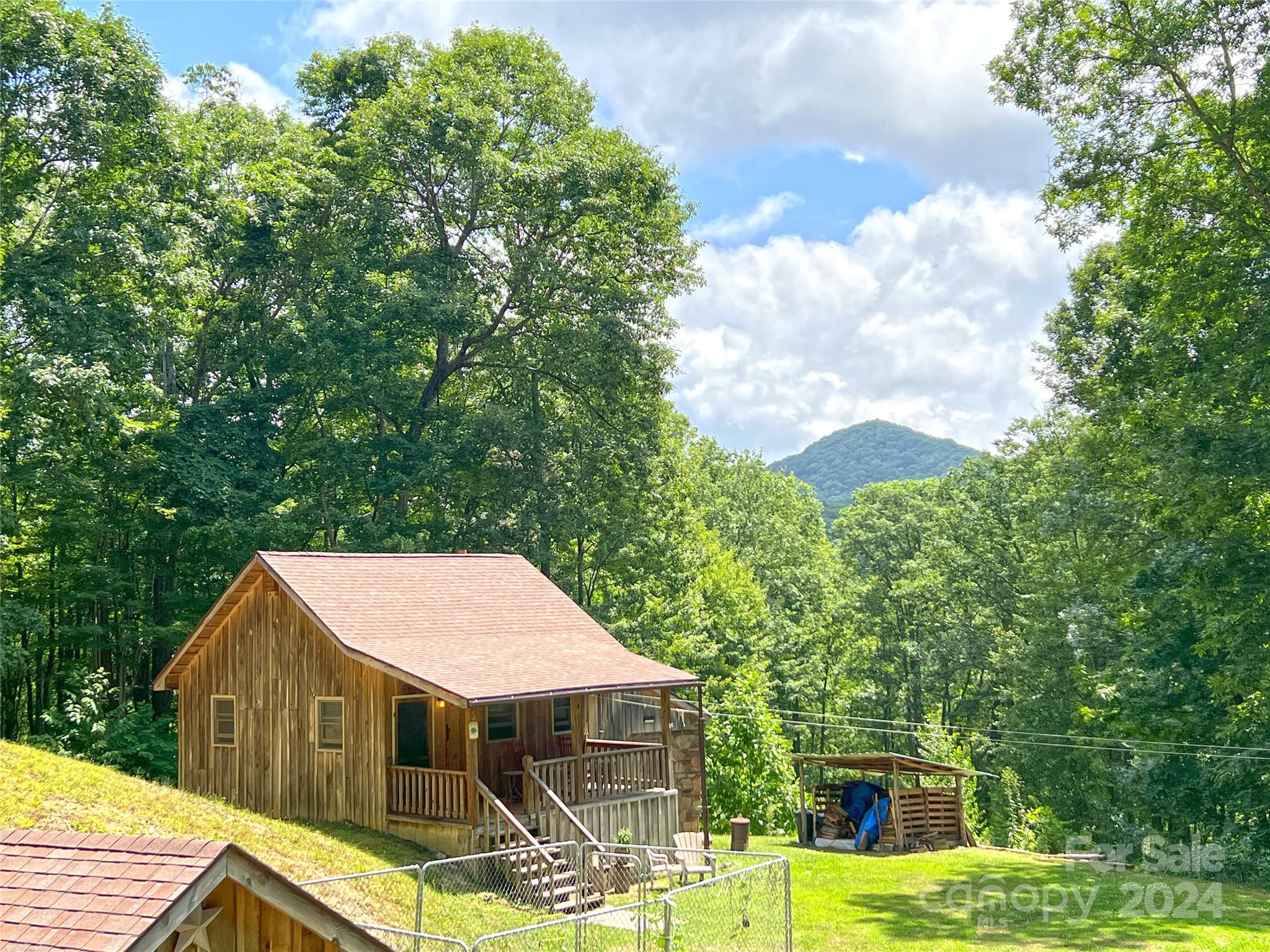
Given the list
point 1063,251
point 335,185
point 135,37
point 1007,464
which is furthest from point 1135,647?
point 135,37

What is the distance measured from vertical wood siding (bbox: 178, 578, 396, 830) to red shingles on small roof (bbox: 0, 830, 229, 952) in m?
12.8

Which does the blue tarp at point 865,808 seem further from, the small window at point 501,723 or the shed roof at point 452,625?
the small window at point 501,723

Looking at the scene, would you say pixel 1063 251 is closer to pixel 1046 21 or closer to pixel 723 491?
pixel 1046 21

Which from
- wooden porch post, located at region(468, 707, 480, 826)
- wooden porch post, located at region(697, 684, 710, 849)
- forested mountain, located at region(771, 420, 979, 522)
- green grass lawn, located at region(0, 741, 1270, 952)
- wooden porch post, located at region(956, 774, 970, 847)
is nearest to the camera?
green grass lawn, located at region(0, 741, 1270, 952)

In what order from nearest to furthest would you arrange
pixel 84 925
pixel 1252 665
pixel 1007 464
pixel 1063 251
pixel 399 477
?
pixel 84 925 < pixel 1252 665 < pixel 1063 251 < pixel 399 477 < pixel 1007 464

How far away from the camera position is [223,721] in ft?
69.1

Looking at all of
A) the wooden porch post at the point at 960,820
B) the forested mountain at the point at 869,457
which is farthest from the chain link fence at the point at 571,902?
the forested mountain at the point at 869,457

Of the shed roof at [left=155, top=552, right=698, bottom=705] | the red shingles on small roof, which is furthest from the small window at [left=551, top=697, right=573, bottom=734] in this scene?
the red shingles on small roof

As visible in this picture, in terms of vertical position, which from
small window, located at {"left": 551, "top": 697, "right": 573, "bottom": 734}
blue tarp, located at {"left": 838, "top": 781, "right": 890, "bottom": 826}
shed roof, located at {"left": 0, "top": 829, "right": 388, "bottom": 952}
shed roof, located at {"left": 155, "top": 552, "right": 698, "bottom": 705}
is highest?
shed roof, located at {"left": 155, "top": 552, "right": 698, "bottom": 705}

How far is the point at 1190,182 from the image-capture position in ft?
76.9

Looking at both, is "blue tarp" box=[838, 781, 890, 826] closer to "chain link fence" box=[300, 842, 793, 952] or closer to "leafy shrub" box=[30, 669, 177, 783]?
"chain link fence" box=[300, 842, 793, 952]

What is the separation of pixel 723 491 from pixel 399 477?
91.5 feet

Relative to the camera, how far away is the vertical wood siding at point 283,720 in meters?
19.1

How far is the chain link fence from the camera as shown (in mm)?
11703
